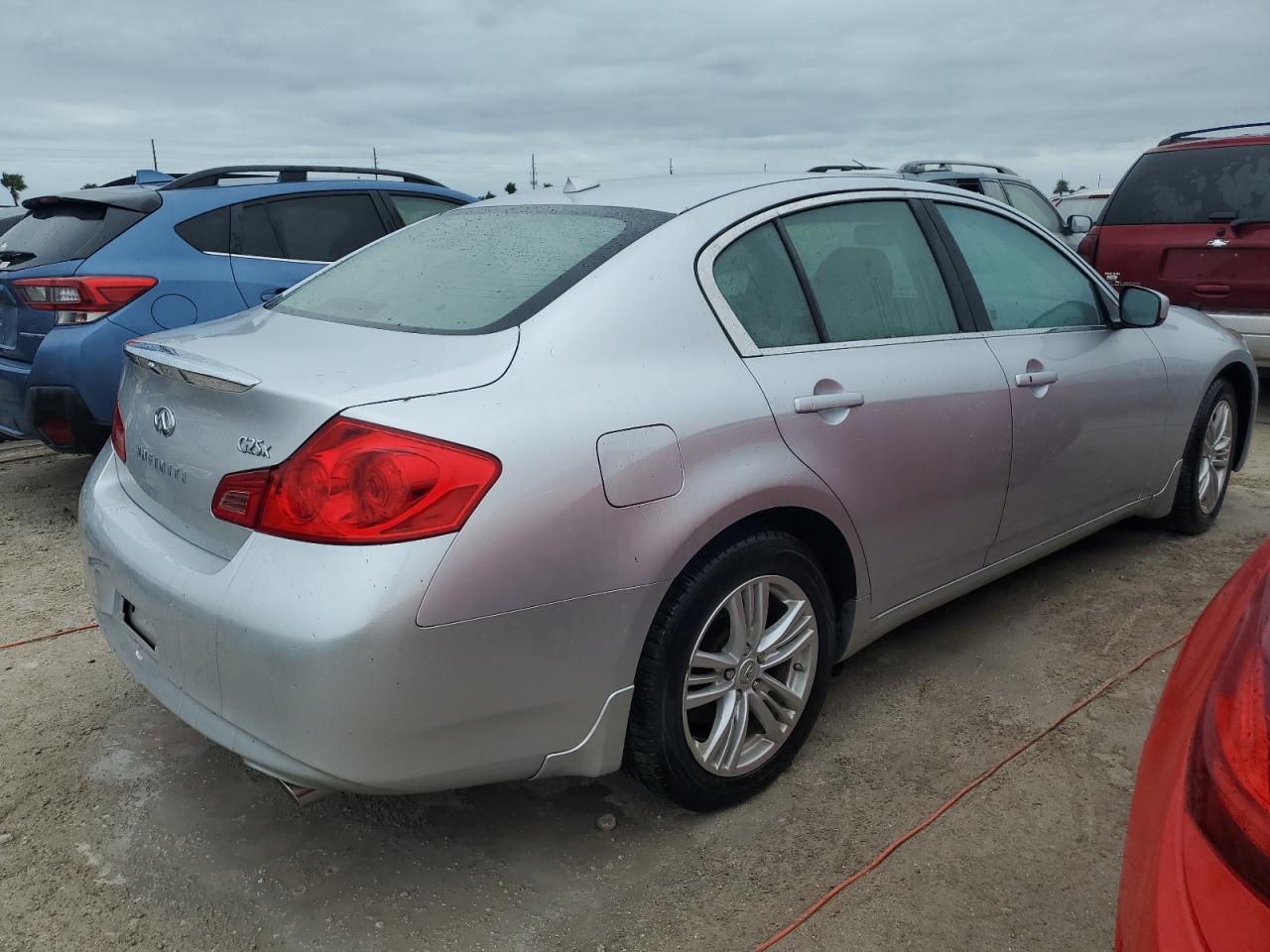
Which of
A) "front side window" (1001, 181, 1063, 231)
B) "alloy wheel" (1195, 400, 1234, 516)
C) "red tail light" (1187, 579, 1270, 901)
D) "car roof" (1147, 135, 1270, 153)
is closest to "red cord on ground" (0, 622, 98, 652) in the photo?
"red tail light" (1187, 579, 1270, 901)

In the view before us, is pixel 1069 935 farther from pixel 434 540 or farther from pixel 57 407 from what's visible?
pixel 57 407

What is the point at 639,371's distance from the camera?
7.27 feet

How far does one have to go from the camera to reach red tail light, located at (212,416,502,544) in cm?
187

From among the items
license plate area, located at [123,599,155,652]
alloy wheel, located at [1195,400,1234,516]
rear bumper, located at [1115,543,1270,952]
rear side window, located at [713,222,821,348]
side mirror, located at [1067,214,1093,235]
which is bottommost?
alloy wheel, located at [1195,400,1234,516]

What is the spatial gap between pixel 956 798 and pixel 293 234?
4211 millimetres

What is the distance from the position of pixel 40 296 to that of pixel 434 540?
11.7 feet

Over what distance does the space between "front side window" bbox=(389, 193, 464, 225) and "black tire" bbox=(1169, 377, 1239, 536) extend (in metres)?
3.94

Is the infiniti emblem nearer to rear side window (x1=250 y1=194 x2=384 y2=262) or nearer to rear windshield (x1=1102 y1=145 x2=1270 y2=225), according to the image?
rear side window (x1=250 y1=194 x2=384 y2=262)

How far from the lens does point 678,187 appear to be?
2.81 m

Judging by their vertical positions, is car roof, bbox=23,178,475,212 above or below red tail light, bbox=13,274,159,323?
above

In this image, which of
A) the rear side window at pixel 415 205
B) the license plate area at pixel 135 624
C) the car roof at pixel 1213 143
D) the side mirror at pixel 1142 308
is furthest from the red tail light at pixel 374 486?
the car roof at pixel 1213 143

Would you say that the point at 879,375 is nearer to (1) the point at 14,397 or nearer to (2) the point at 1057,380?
(2) the point at 1057,380

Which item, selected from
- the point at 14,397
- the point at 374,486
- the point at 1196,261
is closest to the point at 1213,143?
the point at 1196,261

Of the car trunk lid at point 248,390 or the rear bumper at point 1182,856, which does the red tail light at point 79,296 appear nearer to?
the car trunk lid at point 248,390
